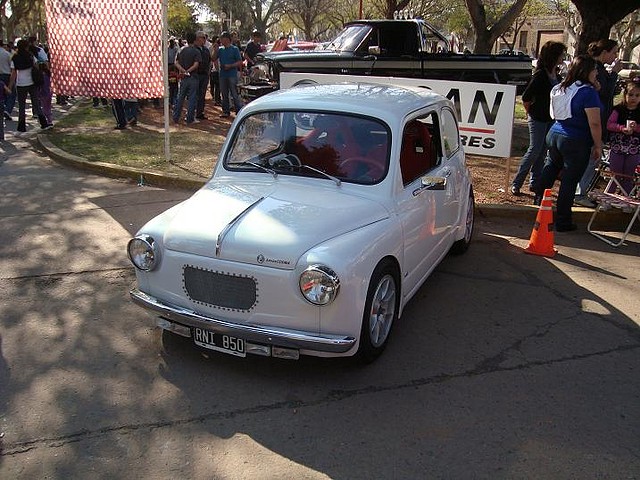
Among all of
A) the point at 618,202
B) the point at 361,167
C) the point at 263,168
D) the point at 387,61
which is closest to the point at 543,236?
the point at 618,202

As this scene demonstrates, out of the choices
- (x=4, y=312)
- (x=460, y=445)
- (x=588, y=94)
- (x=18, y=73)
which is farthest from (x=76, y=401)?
(x=18, y=73)

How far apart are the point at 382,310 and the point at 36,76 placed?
11.4 m

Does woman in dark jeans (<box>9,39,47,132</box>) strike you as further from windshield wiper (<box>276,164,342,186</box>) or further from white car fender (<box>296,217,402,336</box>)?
white car fender (<box>296,217,402,336</box>)

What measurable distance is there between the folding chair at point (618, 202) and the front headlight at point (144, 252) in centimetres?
509

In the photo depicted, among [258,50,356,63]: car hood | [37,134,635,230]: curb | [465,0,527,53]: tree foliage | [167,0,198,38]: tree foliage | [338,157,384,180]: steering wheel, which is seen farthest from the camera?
[167,0,198,38]: tree foliage

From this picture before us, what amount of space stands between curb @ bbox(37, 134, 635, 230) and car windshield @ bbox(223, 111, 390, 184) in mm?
3552

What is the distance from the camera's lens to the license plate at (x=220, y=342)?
3.75 metres

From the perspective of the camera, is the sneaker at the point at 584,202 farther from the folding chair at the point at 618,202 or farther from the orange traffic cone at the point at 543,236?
the orange traffic cone at the point at 543,236

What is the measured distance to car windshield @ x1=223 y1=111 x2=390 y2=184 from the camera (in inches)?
180

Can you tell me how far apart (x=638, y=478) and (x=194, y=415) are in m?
2.35

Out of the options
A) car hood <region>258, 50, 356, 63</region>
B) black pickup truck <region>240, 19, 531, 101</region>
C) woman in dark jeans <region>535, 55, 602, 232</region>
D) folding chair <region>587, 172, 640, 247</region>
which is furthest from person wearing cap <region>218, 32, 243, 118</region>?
folding chair <region>587, 172, 640, 247</region>

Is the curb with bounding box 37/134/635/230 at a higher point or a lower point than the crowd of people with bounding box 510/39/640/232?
lower

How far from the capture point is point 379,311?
4078mm

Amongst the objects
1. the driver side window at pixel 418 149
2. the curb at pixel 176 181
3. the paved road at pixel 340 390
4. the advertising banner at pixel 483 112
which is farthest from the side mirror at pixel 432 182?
the advertising banner at pixel 483 112
